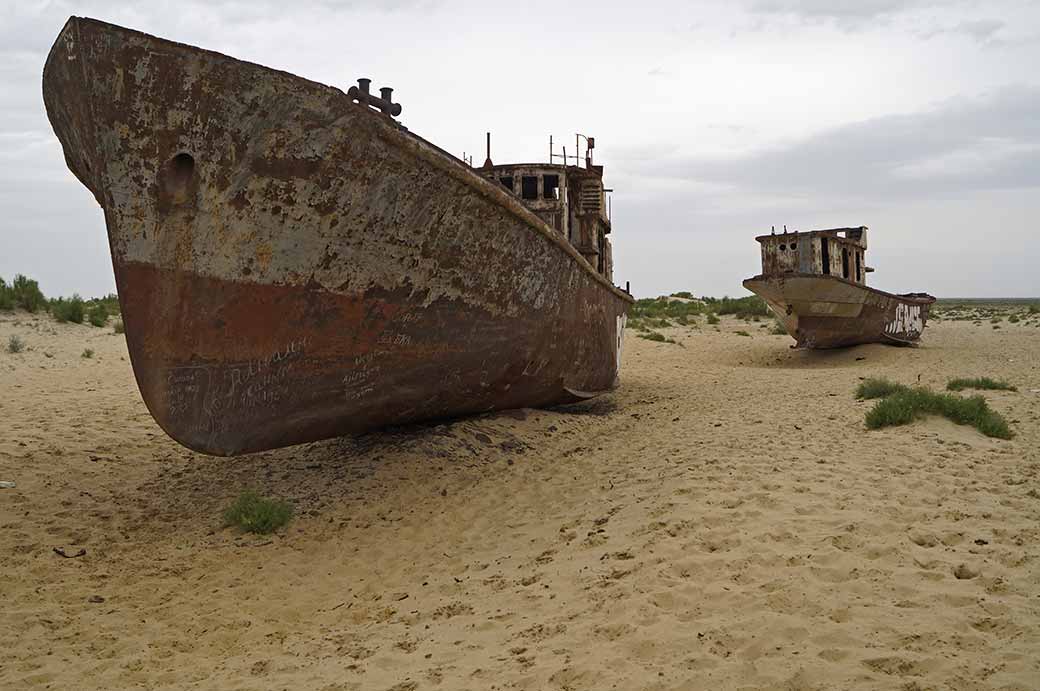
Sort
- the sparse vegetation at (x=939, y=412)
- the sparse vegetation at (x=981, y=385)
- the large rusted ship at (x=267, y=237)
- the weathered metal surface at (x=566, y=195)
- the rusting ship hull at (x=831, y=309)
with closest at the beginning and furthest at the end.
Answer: the large rusted ship at (x=267, y=237)
the sparse vegetation at (x=939, y=412)
the sparse vegetation at (x=981, y=385)
the weathered metal surface at (x=566, y=195)
the rusting ship hull at (x=831, y=309)

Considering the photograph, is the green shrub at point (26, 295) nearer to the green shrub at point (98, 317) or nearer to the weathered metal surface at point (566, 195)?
the green shrub at point (98, 317)

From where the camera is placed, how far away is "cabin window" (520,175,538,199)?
8852 mm

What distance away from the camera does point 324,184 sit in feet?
13.7

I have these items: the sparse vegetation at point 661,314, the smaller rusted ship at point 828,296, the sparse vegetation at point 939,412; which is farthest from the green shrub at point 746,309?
the sparse vegetation at point 939,412

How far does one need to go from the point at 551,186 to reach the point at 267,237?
534cm

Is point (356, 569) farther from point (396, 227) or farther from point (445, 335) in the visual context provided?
point (396, 227)

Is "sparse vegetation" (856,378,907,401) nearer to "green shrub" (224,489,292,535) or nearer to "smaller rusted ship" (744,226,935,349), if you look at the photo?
"smaller rusted ship" (744,226,935,349)

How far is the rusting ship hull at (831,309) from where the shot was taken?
1355 cm

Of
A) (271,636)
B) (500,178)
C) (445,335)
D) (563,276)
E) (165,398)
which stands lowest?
(271,636)

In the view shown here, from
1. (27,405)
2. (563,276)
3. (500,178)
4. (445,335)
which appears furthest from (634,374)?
(27,405)

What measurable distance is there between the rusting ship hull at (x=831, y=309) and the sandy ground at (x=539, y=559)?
6.94 m

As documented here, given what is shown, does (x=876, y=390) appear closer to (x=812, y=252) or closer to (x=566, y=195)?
(x=566, y=195)

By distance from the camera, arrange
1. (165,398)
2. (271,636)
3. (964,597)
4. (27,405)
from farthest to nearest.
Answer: (27,405) → (165,398) → (271,636) → (964,597)

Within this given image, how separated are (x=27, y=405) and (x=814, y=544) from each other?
8.13 metres
